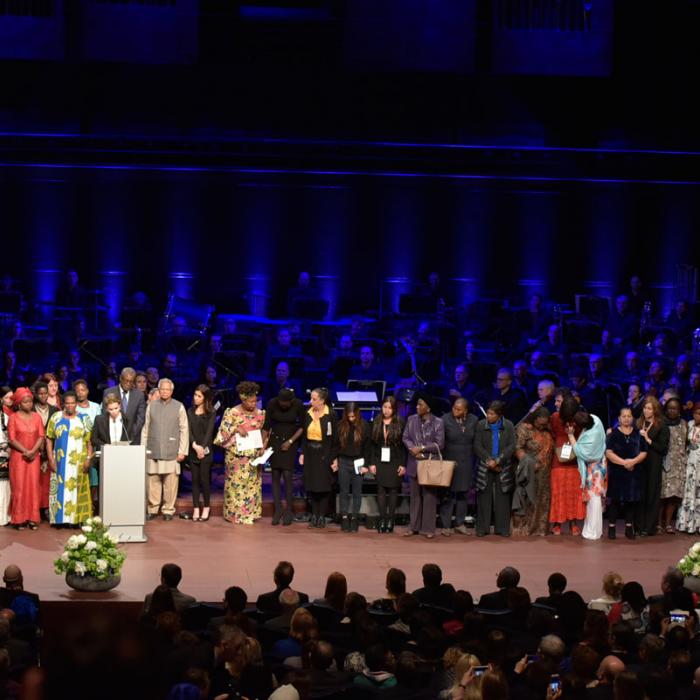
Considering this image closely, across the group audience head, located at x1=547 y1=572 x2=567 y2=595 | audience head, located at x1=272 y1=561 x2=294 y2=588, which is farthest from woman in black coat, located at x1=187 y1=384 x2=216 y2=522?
audience head, located at x1=547 y1=572 x2=567 y2=595

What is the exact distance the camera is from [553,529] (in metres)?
12.1

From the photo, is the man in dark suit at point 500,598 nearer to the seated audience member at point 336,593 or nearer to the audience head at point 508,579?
the audience head at point 508,579

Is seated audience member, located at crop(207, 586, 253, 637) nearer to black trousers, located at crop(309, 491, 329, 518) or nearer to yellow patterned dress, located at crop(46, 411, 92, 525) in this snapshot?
yellow patterned dress, located at crop(46, 411, 92, 525)

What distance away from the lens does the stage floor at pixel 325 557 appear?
9.70 metres

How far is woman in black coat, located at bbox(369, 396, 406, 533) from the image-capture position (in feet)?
39.0

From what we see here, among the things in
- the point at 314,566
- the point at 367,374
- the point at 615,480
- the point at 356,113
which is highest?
the point at 356,113

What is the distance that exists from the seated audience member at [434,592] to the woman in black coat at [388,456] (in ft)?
13.2

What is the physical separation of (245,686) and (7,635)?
142cm

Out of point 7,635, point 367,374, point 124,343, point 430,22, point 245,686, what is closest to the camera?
point 245,686

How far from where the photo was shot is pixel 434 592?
7.77m

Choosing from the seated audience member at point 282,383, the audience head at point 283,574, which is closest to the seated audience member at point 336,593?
the audience head at point 283,574

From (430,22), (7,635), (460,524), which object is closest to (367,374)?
(460,524)

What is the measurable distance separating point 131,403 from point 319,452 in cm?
192

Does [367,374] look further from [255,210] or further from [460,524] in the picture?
[255,210]
